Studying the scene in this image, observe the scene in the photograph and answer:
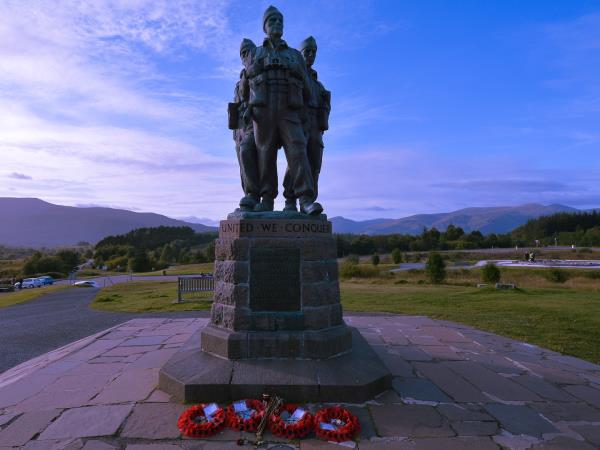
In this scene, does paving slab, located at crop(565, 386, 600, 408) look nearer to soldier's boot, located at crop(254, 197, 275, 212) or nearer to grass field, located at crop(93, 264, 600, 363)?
grass field, located at crop(93, 264, 600, 363)

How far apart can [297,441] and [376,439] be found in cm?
66

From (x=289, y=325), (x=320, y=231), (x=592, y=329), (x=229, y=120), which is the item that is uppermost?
(x=229, y=120)

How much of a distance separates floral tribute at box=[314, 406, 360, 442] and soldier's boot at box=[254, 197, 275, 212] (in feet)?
8.38

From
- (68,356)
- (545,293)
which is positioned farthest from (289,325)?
(545,293)

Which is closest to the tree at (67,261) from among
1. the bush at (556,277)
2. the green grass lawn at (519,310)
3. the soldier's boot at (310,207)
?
the green grass lawn at (519,310)

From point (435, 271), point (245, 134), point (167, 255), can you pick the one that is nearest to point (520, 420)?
point (245, 134)

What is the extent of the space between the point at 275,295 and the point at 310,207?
122 centimetres

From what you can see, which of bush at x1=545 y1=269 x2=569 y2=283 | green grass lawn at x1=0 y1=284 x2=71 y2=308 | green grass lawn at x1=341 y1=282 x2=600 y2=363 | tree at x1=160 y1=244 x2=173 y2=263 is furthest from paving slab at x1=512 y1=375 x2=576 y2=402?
tree at x1=160 y1=244 x2=173 y2=263

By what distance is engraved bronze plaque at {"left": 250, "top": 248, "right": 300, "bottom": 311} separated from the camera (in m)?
4.65

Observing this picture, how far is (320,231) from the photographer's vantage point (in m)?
4.93

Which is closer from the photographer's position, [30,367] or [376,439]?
[376,439]

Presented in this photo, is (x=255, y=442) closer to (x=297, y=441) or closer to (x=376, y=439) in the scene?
(x=297, y=441)

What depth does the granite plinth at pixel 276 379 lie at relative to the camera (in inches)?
155

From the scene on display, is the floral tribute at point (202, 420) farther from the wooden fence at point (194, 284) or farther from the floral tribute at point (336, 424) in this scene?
the wooden fence at point (194, 284)
